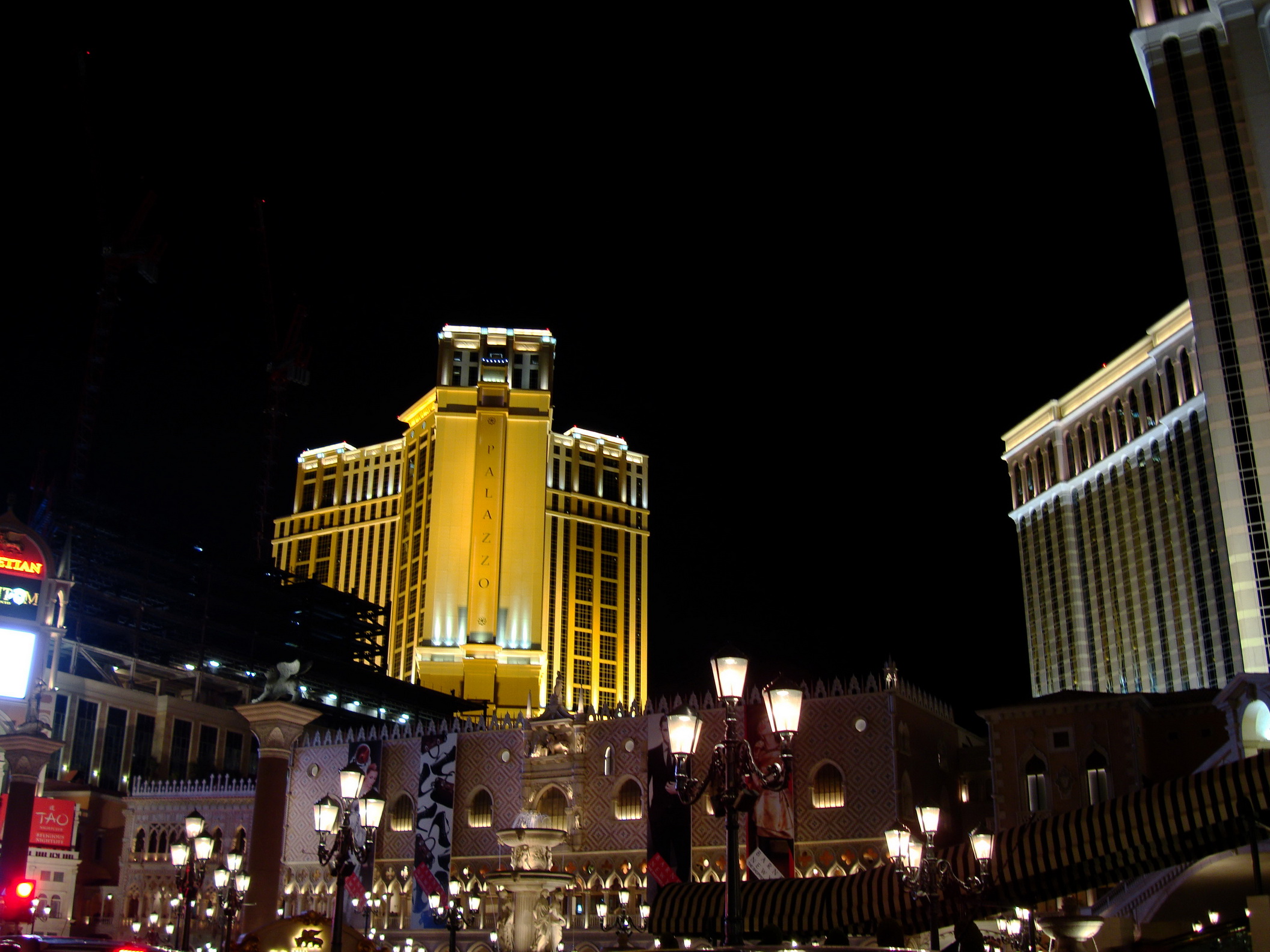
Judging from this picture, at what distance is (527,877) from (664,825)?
11.6 m

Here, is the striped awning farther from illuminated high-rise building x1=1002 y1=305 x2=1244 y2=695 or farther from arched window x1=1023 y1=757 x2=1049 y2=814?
illuminated high-rise building x1=1002 y1=305 x2=1244 y2=695

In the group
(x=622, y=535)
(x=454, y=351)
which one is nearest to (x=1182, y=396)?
(x=622, y=535)

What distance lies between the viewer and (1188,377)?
53.2 metres

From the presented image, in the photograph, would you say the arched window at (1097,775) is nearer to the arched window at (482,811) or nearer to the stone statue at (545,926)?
the arched window at (482,811)

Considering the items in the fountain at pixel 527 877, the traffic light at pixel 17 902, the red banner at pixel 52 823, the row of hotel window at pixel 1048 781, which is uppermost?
the row of hotel window at pixel 1048 781

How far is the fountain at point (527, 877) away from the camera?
1586cm

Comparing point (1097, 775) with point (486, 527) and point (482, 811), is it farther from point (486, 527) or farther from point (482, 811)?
point (486, 527)

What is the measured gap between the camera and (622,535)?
68.5 meters

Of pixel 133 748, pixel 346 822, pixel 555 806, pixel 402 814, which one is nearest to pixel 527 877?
pixel 346 822

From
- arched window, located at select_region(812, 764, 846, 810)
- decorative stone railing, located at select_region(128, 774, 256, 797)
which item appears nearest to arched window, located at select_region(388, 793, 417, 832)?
decorative stone railing, located at select_region(128, 774, 256, 797)

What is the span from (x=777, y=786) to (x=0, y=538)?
107 ft

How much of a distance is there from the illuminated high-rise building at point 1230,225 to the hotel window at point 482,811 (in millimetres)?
26258

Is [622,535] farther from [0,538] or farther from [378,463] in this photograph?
[0,538]

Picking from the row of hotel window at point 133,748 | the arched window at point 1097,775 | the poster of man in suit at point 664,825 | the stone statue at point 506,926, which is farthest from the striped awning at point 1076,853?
the row of hotel window at point 133,748
